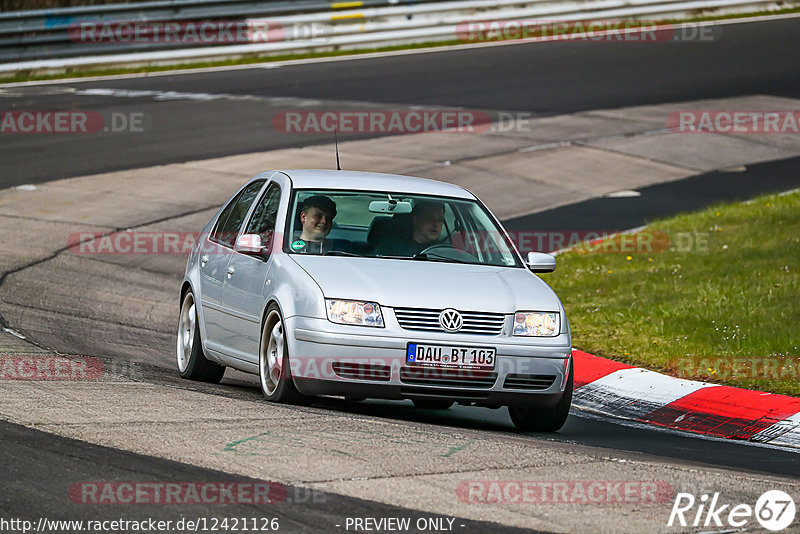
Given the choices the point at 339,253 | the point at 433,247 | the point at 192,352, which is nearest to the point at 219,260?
the point at 192,352

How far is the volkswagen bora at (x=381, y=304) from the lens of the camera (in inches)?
305

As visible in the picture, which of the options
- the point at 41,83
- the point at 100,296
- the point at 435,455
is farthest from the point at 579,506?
the point at 41,83

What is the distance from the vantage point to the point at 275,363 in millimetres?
8188

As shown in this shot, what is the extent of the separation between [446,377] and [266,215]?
2.10m

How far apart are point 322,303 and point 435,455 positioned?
1.48m

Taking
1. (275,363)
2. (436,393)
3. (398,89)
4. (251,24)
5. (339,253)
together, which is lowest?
(436,393)

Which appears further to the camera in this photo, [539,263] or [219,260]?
[219,260]

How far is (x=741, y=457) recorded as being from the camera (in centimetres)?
774

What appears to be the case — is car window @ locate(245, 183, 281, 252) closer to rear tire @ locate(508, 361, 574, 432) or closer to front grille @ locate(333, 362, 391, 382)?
front grille @ locate(333, 362, 391, 382)

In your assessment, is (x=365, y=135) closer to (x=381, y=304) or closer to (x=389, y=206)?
(x=389, y=206)

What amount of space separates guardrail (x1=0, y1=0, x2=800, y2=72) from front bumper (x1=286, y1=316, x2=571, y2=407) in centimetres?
2024

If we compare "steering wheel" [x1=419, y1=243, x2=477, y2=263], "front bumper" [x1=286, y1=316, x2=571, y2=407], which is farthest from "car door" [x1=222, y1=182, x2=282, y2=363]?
"steering wheel" [x1=419, y1=243, x2=477, y2=263]

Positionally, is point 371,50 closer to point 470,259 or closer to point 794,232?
point 794,232

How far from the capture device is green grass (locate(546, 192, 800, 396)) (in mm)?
10219
